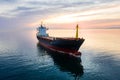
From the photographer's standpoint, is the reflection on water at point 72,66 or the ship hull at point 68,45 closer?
the reflection on water at point 72,66

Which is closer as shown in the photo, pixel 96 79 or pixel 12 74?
pixel 96 79

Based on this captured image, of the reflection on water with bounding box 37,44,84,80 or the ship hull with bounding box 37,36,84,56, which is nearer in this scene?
the reflection on water with bounding box 37,44,84,80

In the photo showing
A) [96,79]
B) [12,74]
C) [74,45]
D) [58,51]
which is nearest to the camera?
[96,79]

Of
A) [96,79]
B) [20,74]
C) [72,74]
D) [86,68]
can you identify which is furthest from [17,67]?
[96,79]

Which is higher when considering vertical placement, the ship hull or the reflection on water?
the ship hull

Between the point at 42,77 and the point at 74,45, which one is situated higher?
the point at 74,45

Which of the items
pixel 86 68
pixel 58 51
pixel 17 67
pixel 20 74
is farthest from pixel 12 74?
pixel 58 51

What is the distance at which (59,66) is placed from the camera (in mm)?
40719

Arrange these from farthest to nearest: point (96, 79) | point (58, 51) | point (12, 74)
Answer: point (58, 51), point (12, 74), point (96, 79)

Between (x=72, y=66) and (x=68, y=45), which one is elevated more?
(x=68, y=45)

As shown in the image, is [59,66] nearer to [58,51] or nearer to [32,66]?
[32,66]

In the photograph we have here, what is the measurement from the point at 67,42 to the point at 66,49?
2695mm

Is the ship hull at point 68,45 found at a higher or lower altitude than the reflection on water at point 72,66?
higher

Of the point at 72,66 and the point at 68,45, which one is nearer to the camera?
the point at 72,66
